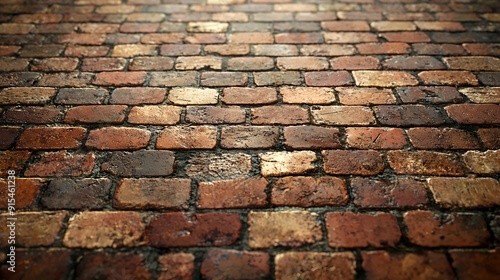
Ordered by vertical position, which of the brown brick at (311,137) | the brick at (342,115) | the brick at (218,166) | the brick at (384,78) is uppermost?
the brick at (384,78)

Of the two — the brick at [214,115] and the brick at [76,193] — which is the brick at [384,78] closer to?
the brick at [214,115]

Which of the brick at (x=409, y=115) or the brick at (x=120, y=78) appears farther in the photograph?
the brick at (x=120, y=78)

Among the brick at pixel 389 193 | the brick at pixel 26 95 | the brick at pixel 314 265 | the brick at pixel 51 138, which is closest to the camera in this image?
the brick at pixel 314 265

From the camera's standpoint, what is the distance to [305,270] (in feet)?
2.19

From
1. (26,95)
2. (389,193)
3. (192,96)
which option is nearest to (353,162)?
(389,193)

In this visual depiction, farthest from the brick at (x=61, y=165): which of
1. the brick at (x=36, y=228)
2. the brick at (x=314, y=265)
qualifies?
the brick at (x=314, y=265)

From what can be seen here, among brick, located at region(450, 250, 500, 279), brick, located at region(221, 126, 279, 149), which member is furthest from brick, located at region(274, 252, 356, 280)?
brick, located at region(221, 126, 279, 149)

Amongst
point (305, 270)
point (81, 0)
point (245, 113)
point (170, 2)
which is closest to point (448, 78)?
point (245, 113)

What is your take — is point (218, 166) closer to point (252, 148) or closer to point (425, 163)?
point (252, 148)

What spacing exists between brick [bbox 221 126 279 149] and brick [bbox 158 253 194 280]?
0.34 m

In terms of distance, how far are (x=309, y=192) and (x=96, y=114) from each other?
2.46 ft

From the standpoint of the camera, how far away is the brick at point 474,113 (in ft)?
3.23

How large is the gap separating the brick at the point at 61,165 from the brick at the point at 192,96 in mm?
335

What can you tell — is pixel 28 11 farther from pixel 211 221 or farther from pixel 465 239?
pixel 465 239
